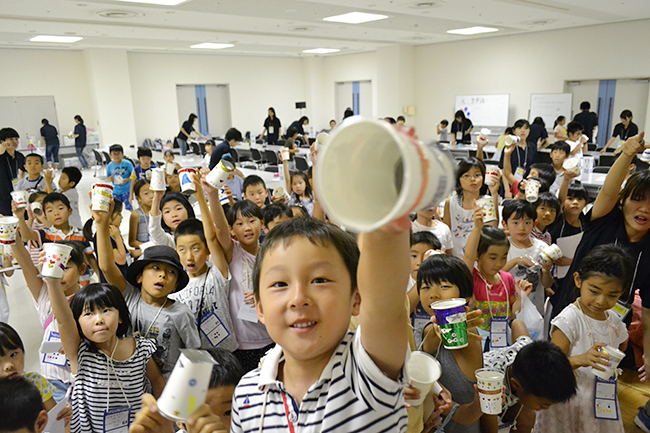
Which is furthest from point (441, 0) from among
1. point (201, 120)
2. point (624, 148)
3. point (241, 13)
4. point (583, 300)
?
point (201, 120)

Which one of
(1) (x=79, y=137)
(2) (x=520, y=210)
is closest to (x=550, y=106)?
(2) (x=520, y=210)

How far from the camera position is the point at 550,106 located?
1198 centimetres

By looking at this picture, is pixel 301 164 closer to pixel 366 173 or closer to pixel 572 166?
pixel 572 166

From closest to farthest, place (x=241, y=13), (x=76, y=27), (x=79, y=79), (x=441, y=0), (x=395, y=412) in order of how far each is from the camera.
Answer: (x=395, y=412) < (x=441, y=0) < (x=241, y=13) < (x=76, y=27) < (x=79, y=79)

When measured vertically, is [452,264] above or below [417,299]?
above

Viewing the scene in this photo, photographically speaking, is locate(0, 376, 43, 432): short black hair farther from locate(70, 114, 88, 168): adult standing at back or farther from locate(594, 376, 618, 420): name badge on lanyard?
locate(70, 114, 88, 168): adult standing at back

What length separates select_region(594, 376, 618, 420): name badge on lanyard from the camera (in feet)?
6.22

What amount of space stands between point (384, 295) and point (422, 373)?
72 centimetres

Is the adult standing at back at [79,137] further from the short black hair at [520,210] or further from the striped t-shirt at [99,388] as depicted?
the short black hair at [520,210]

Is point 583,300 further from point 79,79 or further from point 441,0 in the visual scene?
point 79,79

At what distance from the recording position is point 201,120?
670 inches

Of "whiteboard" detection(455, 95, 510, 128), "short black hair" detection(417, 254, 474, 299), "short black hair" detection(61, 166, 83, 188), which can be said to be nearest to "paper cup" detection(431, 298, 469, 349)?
"short black hair" detection(417, 254, 474, 299)

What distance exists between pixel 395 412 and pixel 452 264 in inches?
44.1

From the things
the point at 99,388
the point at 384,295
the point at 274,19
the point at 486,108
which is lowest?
the point at 99,388
